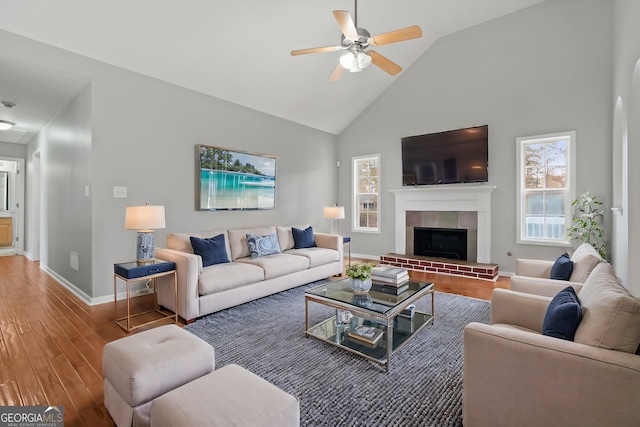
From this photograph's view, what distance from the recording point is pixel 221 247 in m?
3.75

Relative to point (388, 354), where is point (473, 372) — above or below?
above

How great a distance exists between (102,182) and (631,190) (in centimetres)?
525

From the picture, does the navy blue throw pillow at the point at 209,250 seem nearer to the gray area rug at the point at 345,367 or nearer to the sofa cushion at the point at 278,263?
the sofa cushion at the point at 278,263

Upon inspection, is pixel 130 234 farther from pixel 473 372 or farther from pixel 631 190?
pixel 631 190

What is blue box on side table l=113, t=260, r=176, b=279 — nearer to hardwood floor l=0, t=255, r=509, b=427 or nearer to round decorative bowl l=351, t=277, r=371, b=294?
hardwood floor l=0, t=255, r=509, b=427

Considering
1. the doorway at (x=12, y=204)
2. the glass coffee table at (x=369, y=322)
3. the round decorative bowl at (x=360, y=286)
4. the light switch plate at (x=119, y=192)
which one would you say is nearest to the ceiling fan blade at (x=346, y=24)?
the round decorative bowl at (x=360, y=286)

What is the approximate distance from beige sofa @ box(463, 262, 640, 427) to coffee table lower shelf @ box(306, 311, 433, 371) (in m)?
0.77

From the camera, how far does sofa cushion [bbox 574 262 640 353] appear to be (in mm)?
1229

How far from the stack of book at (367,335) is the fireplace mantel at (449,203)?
343 cm

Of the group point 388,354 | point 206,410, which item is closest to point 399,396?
point 388,354

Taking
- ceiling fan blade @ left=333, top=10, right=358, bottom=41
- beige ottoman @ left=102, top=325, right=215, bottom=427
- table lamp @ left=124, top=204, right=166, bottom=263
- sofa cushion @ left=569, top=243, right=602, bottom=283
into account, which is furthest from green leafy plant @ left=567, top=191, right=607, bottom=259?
table lamp @ left=124, top=204, right=166, bottom=263

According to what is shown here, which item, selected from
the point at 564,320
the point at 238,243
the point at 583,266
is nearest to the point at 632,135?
the point at 583,266

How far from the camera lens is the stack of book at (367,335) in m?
2.40

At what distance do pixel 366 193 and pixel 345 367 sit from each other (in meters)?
4.79
